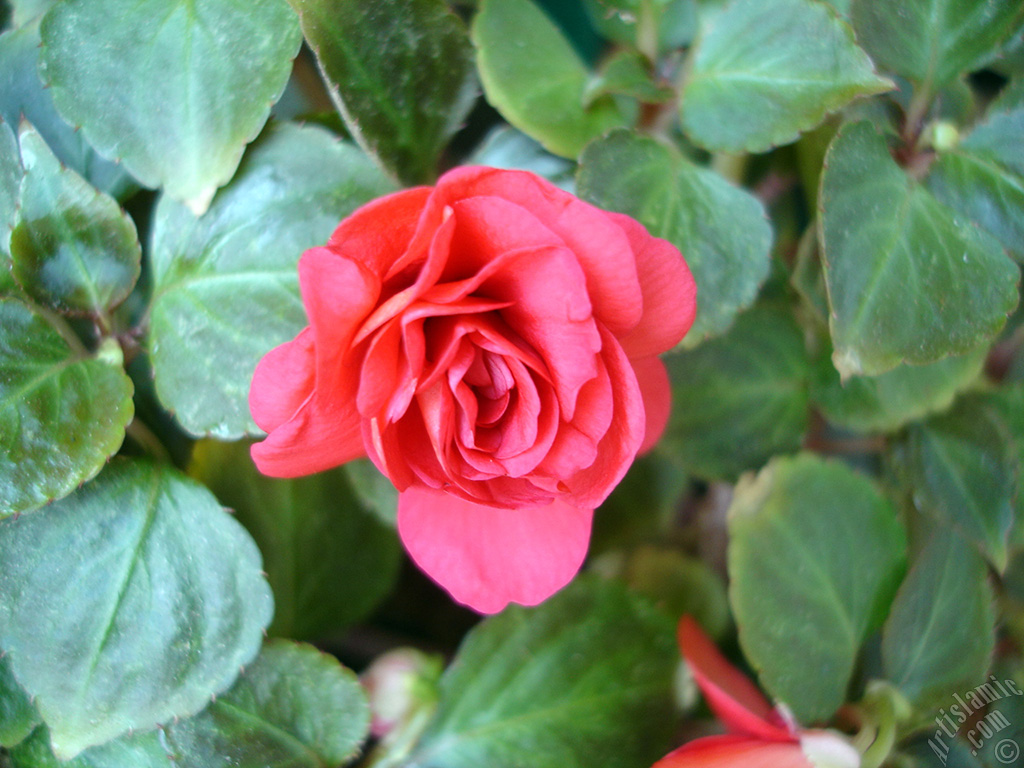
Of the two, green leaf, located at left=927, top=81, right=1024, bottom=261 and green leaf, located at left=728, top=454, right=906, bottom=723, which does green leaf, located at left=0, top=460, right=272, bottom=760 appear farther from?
green leaf, located at left=927, top=81, right=1024, bottom=261

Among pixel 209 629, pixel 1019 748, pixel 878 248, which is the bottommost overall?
pixel 1019 748

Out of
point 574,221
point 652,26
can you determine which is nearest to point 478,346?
point 574,221

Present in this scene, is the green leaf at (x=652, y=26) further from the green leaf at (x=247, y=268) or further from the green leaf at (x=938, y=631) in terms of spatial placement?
the green leaf at (x=938, y=631)

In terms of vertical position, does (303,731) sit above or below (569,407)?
below

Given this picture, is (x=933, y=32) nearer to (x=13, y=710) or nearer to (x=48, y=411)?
(x=48, y=411)

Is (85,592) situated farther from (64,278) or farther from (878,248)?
(878,248)

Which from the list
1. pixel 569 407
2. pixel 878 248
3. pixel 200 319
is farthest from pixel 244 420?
pixel 878 248

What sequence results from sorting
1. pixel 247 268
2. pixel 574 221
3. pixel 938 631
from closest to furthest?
pixel 574 221
pixel 247 268
pixel 938 631
